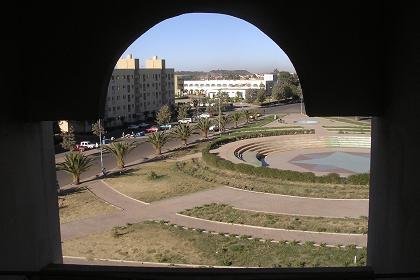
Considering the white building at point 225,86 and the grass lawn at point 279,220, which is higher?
the white building at point 225,86

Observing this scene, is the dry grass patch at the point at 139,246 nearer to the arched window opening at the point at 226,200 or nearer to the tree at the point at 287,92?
the arched window opening at the point at 226,200

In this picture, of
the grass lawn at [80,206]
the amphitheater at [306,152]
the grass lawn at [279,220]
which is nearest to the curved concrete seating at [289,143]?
the amphitheater at [306,152]

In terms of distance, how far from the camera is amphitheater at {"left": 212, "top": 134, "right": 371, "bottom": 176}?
71.1 feet

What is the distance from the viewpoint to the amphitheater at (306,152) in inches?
853

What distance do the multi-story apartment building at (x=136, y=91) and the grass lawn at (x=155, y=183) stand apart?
59.0 ft

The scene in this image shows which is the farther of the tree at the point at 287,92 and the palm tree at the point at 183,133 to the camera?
the tree at the point at 287,92

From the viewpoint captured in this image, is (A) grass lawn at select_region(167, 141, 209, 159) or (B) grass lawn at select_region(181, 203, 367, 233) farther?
(A) grass lawn at select_region(167, 141, 209, 159)

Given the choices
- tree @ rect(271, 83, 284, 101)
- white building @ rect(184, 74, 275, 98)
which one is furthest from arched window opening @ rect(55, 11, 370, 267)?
white building @ rect(184, 74, 275, 98)

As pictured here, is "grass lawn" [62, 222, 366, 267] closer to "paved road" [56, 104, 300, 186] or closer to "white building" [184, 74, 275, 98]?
"paved road" [56, 104, 300, 186]

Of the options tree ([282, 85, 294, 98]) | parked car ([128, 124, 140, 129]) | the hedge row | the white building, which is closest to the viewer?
the hedge row

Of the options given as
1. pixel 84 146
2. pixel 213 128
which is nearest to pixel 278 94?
pixel 213 128

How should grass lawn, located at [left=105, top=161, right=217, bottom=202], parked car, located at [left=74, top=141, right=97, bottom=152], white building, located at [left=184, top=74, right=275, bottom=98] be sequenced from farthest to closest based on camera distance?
white building, located at [left=184, top=74, right=275, bottom=98], parked car, located at [left=74, top=141, right=97, bottom=152], grass lawn, located at [left=105, top=161, right=217, bottom=202]

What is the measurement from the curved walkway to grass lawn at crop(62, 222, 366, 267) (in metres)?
0.62

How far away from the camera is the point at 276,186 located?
17.1m
